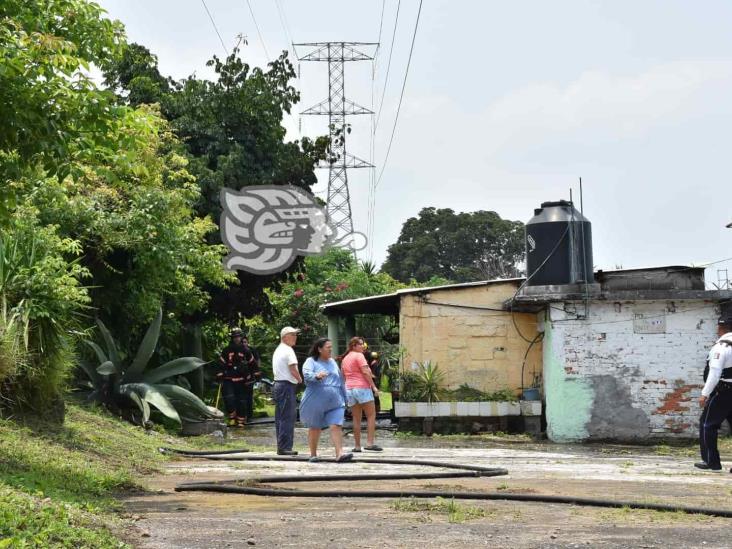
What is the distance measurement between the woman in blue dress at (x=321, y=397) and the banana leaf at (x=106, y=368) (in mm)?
3890

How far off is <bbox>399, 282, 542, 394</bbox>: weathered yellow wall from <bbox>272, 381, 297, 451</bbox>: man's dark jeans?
6.40 metres

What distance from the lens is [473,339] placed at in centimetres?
2030

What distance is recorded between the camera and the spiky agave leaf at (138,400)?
51.6 ft

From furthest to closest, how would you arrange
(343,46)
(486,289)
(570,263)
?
1. (343,46)
2. (486,289)
3. (570,263)

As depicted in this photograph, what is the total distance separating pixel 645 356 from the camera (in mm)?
18312

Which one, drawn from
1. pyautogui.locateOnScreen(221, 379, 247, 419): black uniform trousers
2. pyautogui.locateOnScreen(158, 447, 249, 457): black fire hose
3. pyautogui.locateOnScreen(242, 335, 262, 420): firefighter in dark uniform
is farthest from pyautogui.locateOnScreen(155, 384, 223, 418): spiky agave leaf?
pyautogui.locateOnScreen(242, 335, 262, 420): firefighter in dark uniform

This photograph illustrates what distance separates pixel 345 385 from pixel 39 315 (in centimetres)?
469

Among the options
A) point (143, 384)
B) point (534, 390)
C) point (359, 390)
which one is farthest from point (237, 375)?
point (359, 390)

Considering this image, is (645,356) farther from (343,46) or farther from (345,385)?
(343,46)

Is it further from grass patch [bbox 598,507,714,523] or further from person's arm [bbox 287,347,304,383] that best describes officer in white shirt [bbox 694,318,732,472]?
person's arm [bbox 287,347,304,383]

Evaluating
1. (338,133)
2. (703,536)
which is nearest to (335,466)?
(703,536)

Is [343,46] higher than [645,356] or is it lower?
higher

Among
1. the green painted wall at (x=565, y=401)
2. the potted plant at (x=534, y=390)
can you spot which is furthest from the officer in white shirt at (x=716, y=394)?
the potted plant at (x=534, y=390)

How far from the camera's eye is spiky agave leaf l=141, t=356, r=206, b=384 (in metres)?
17.2
